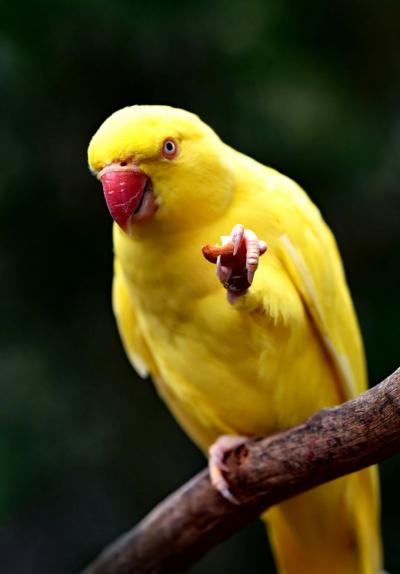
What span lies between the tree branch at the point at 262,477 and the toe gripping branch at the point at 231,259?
0.76 feet

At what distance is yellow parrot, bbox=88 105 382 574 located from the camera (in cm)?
125

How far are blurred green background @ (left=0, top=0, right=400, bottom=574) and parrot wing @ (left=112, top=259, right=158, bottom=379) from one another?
0.46m

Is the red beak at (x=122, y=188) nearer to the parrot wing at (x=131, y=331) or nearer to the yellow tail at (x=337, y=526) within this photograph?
the parrot wing at (x=131, y=331)

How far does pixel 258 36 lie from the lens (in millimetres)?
1969

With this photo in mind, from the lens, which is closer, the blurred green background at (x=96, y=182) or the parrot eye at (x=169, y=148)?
the parrot eye at (x=169, y=148)

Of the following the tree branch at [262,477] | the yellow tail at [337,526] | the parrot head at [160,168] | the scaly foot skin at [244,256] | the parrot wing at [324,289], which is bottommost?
the yellow tail at [337,526]

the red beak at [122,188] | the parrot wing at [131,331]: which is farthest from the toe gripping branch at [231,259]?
the parrot wing at [131,331]

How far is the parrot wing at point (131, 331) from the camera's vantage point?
1.59 metres

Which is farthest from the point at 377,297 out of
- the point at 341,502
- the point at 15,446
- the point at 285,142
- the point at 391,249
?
the point at 15,446

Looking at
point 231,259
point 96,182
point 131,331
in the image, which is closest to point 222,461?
point 131,331

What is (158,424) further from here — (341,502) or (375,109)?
(375,109)

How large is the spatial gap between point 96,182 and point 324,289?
0.78 meters

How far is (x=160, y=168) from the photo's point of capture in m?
1.26

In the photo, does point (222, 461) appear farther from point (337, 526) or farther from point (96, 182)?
point (96, 182)
